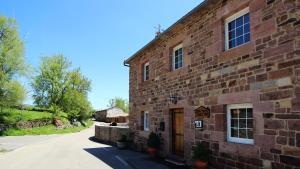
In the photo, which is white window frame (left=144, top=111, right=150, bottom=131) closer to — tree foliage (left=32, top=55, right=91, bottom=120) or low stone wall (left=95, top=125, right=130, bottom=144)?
low stone wall (left=95, top=125, right=130, bottom=144)

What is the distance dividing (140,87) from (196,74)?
5.71m

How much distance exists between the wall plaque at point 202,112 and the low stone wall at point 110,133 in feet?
24.6

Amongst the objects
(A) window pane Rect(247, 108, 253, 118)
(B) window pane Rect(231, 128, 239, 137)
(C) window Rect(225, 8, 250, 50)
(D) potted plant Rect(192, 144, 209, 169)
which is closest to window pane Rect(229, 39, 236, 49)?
(C) window Rect(225, 8, 250, 50)

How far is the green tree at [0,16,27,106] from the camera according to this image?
28969 mm

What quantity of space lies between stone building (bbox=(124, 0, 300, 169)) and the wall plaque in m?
0.03

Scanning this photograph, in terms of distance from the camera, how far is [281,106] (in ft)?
19.7

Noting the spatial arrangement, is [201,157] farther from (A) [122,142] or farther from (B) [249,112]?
(A) [122,142]

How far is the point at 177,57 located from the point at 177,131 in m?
2.87

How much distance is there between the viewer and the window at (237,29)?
746 cm

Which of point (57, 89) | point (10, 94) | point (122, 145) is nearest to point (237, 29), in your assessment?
point (122, 145)

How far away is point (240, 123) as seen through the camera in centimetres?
741

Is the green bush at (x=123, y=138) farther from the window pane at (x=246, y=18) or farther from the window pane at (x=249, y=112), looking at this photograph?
the window pane at (x=246, y=18)

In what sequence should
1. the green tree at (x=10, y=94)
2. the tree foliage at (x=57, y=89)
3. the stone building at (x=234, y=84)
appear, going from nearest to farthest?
the stone building at (x=234, y=84), the green tree at (x=10, y=94), the tree foliage at (x=57, y=89)

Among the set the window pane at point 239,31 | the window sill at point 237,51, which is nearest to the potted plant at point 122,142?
the window sill at point 237,51
